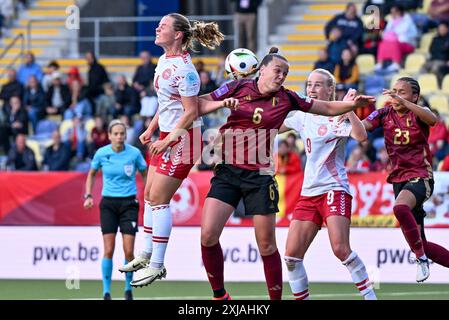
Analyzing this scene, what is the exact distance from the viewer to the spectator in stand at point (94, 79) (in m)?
24.4

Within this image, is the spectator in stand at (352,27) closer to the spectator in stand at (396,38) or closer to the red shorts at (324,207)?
the spectator in stand at (396,38)

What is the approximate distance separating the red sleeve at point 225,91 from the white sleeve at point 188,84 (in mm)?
178

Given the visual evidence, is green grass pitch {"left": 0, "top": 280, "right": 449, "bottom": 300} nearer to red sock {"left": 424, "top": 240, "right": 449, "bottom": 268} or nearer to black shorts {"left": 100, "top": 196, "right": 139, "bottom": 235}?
black shorts {"left": 100, "top": 196, "right": 139, "bottom": 235}

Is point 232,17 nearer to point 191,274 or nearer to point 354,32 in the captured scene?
point 354,32

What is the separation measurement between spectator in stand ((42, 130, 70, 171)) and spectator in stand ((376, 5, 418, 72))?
6.41 meters

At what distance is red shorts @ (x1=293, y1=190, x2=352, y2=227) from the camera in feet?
37.7

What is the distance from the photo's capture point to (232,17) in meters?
26.4

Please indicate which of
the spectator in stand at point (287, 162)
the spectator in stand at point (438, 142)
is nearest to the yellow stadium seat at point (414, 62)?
the spectator in stand at point (438, 142)

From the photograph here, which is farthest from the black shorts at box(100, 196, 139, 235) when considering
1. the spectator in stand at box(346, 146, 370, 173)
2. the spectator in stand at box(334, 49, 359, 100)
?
the spectator in stand at box(334, 49, 359, 100)

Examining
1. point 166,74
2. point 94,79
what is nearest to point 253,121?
point 166,74

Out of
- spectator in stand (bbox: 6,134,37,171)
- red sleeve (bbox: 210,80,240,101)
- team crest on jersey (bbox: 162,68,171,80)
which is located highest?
team crest on jersey (bbox: 162,68,171,80)

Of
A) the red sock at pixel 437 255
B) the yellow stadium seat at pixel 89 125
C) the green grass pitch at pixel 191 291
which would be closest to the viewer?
the red sock at pixel 437 255

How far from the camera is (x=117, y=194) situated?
49.9ft

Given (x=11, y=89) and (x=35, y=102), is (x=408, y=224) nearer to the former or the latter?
(x=35, y=102)
